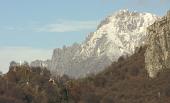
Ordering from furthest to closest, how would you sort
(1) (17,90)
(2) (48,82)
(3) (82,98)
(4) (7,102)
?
(2) (48,82) → (3) (82,98) → (1) (17,90) → (4) (7,102)

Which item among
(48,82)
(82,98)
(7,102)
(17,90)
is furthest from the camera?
(48,82)

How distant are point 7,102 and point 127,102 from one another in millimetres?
56219

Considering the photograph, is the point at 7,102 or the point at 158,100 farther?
the point at 158,100

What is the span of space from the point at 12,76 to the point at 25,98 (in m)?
38.0

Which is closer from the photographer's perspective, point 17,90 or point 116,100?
point 17,90

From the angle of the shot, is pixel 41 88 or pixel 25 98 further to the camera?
pixel 41 88

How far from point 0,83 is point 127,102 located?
153ft

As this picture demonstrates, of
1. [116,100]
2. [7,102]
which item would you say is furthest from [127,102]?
[7,102]

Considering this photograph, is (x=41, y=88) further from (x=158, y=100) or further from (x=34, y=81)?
(x=158, y=100)

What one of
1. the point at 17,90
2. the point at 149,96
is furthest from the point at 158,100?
the point at 17,90

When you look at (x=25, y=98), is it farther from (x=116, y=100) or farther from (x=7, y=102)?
(x=116, y=100)

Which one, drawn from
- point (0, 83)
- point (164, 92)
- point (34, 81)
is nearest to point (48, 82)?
point (34, 81)

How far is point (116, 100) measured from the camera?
195 m

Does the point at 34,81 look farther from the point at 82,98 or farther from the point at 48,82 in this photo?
the point at 82,98
